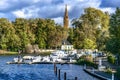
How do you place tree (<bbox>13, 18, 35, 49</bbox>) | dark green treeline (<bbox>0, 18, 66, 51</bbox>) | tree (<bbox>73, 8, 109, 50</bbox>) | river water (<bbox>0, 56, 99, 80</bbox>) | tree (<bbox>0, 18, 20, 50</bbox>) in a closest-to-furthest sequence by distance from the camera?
river water (<bbox>0, 56, 99, 80</bbox>), tree (<bbox>73, 8, 109, 50</bbox>), tree (<bbox>0, 18, 20, 50</bbox>), dark green treeline (<bbox>0, 18, 66, 51</bbox>), tree (<bbox>13, 18, 35, 49</bbox>)

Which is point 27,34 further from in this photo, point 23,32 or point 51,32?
point 51,32

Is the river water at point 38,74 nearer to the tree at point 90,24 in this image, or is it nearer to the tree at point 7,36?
the tree at point 90,24

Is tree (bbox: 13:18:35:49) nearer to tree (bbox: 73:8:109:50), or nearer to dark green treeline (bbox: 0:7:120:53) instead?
dark green treeline (bbox: 0:7:120:53)

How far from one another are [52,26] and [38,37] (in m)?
8.23

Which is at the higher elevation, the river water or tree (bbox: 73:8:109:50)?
tree (bbox: 73:8:109:50)

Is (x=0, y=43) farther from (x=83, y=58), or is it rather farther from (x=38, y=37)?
(x=83, y=58)

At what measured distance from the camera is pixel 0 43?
592 ft

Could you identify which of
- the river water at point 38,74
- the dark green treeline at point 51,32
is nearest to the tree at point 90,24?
the dark green treeline at point 51,32

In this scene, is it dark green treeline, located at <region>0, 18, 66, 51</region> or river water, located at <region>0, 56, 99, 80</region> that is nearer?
river water, located at <region>0, 56, 99, 80</region>

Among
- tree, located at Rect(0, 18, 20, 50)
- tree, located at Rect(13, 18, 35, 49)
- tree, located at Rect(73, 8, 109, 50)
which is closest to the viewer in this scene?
tree, located at Rect(73, 8, 109, 50)

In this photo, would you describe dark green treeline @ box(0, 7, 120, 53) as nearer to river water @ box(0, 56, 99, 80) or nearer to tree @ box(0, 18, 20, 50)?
tree @ box(0, 18, 20, 50)

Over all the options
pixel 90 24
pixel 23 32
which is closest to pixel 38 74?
pixel 90 24

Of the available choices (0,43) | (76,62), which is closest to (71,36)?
(0,43)

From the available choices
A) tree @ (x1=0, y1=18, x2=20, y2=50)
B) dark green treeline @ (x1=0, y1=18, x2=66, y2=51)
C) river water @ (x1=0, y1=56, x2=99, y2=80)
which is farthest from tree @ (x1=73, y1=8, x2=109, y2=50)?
river water @ (x1=0, y1=56, x2=99, y2=80)
